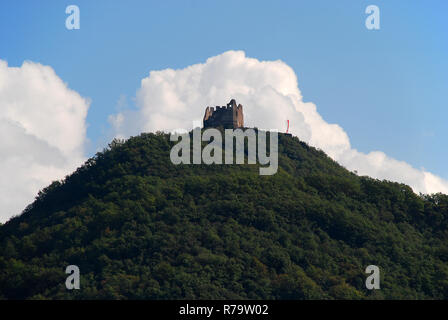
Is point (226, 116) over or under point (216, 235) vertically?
over

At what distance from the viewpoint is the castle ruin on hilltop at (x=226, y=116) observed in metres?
127

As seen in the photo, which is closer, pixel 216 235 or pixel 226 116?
pixel 216 235

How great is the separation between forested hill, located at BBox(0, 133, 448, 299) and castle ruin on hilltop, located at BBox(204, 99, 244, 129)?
43.2 feet

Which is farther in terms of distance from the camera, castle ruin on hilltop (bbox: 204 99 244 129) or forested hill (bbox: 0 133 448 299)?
castle ruin on hilltop (bbox: 204 99 244 129)

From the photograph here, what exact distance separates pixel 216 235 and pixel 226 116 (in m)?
34.2

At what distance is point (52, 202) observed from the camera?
359 ft

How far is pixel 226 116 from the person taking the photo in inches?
5000

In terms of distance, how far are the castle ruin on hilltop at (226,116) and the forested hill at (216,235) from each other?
1318cm

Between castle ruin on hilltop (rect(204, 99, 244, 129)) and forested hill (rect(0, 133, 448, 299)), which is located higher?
castle ruin on hilltop (rect(204, 99, 244, 129))

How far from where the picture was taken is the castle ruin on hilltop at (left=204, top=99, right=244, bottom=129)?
127 meters

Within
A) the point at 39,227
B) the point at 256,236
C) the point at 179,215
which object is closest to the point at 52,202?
the point at 39,227
